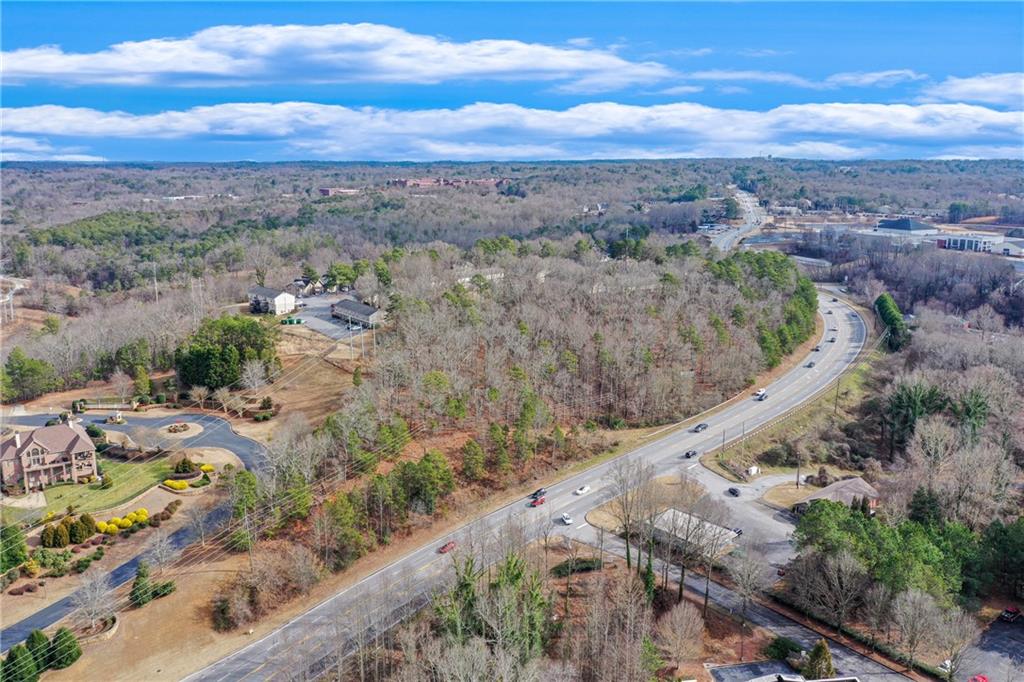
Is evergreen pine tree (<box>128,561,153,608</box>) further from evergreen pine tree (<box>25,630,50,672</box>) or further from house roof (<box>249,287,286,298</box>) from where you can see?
house roof (<box>249,287,286,298</box>)

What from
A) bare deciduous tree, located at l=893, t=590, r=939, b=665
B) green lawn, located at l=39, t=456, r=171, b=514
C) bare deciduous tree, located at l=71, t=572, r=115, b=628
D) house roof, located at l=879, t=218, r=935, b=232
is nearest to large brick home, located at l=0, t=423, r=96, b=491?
green lawn, located at l=39, t=456, r=171, b=514

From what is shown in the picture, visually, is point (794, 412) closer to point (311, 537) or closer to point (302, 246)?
point (311, 537)

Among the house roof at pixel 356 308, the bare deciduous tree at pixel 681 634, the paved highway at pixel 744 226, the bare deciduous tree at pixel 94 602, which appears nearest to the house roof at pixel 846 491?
the bare deciduous tree at pixel 681 634

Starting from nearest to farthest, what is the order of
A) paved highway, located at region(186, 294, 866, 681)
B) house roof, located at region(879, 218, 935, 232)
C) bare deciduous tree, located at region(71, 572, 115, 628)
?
paved highway, located at region(186, 294, 866, 681) < bare deciduous tree, located at region(71, 572, 115, 628) < house roof, located at region(879, 218, 935, 232)

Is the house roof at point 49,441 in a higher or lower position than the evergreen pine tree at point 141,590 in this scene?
higher

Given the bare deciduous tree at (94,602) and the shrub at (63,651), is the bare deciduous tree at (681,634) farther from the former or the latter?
the shrub at (63,651)

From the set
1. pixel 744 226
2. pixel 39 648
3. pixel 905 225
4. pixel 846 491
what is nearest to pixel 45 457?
pixel 39 648
